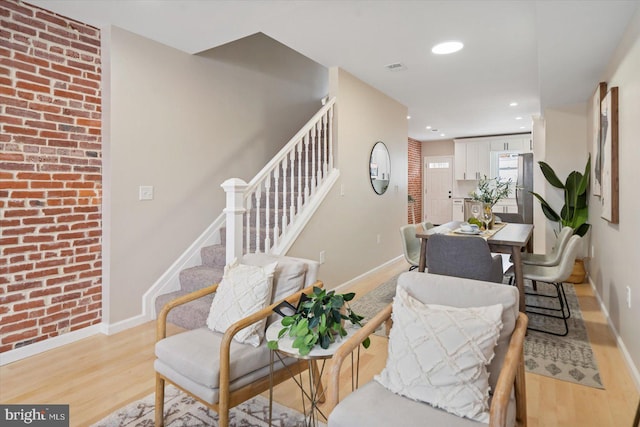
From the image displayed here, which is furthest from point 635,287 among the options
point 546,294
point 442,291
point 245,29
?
point 245,29

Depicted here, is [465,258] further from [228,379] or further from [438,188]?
[438,188]

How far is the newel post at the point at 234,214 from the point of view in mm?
2879

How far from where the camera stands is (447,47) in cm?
346

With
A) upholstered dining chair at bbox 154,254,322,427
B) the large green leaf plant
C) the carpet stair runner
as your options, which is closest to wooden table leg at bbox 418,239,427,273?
the carpet stair runner

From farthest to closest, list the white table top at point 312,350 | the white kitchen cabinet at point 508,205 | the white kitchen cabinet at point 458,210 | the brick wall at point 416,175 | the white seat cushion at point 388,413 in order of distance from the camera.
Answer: the brick wall at point 416,175, the white kitchen cabinet at point 458,210, the white kitchen cabinet at point 508,205, the white table top at point 312,350, the white seat cushion at point 388,413

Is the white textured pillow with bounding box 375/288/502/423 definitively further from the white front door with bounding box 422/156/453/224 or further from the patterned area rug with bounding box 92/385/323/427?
the white front door with bounding box 422/156/453/224

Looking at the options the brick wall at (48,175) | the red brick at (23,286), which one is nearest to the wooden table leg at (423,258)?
the brick wall at (48,175)

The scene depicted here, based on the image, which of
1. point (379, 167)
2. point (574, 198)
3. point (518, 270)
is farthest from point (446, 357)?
point (574, 198)

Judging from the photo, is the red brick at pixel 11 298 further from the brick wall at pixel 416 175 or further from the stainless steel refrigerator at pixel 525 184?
the brick wall at pixel 416 175

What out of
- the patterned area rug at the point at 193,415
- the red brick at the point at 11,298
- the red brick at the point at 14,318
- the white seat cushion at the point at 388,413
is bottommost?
the patterned area rug at the point at 193,415

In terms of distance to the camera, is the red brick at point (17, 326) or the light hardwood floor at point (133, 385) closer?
the light hardwood floor at point (133, 385)

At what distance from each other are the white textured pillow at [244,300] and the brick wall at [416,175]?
8290 millimetres

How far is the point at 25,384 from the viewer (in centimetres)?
222

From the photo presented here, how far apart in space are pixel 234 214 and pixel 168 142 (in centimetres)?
111
